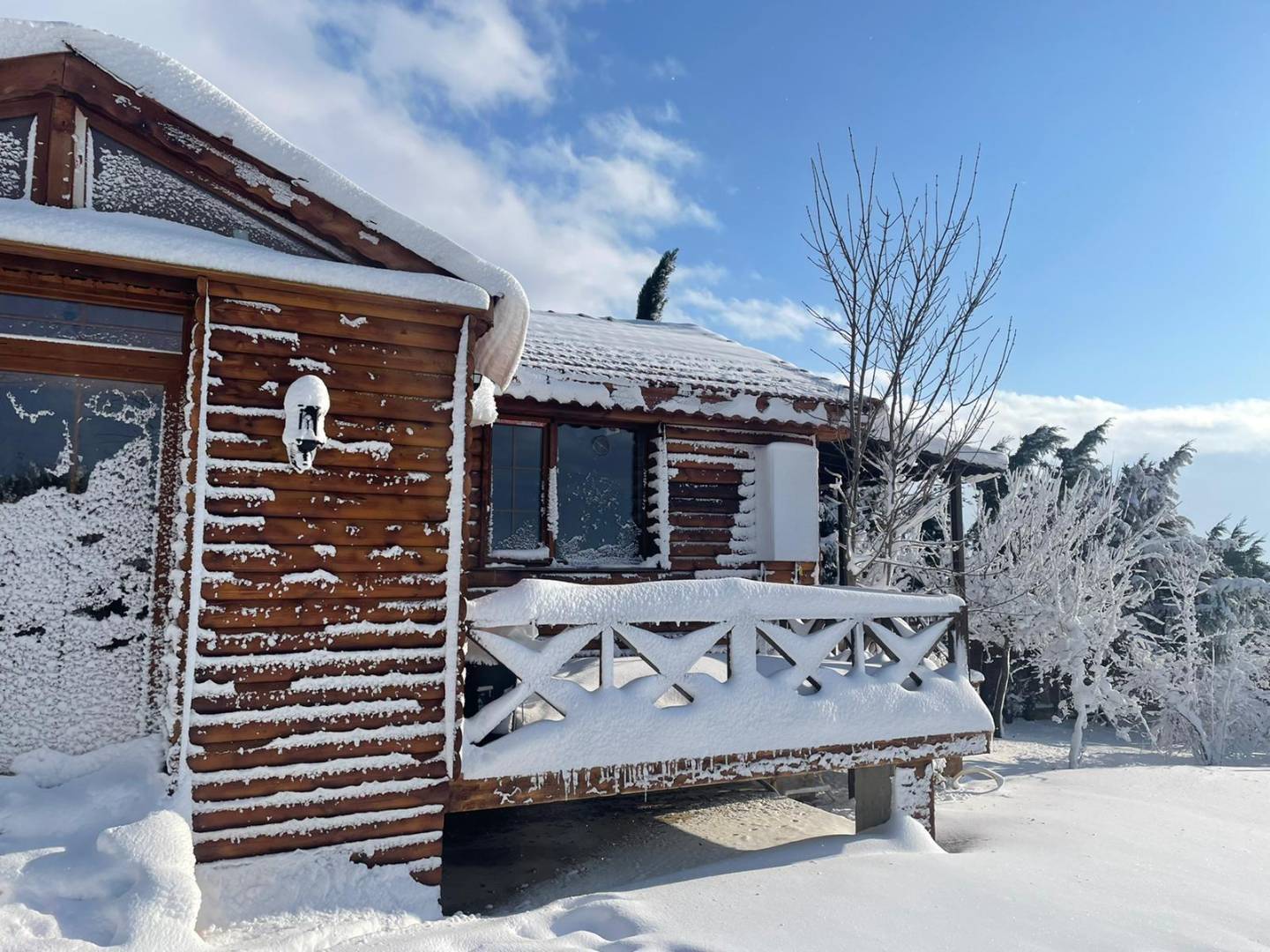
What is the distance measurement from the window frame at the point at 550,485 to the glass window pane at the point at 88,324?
3.66 meters

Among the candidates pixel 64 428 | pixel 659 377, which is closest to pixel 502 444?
pixel 659 377

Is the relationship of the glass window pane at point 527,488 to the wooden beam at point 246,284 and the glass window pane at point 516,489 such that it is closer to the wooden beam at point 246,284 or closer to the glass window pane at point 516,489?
the glass window pane at point 516,489

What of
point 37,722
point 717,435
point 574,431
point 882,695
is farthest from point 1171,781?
point 37,722

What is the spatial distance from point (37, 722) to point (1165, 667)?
805 inches

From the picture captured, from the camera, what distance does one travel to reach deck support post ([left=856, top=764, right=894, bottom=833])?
6012mm

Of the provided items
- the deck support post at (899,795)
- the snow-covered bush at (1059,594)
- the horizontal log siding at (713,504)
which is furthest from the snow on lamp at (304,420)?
the snow-covered bush at (1059,594)

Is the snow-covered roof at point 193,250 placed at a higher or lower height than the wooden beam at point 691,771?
higher

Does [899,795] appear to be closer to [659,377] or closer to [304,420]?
[659,377]

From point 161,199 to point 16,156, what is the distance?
2.23 ft

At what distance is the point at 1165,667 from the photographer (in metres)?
17.6

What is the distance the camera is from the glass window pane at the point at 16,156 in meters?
4.11

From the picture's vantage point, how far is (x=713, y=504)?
877cm

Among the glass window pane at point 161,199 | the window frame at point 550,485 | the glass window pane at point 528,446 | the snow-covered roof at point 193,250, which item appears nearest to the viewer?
the snow-covered roof at point 193,250

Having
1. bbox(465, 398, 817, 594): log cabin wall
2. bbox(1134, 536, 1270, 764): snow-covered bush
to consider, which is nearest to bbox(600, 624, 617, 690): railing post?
bbox(465, 398, 817, 594): log cabin wall
